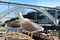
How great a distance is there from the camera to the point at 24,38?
7.99 ft

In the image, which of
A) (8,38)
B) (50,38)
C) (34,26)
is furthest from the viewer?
(50,38)

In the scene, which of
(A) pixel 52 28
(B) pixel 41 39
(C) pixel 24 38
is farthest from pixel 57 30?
(C) pixel 24 38

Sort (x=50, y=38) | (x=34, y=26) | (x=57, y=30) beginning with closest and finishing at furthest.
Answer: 1. (x=34, y=26)
2. (x=50, y=38)
3. (x=57, y=30)

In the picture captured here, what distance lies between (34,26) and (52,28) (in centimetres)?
350

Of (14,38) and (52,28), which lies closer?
(14,38)

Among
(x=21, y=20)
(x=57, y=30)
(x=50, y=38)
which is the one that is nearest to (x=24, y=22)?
(x=21, y=20)

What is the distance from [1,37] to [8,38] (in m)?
0.08

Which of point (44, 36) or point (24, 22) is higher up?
point (24, 22)

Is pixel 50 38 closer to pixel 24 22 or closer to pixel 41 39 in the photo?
pixel 41 39

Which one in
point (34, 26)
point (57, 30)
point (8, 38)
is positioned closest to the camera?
point (34, 26)

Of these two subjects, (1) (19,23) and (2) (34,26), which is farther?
(1) (19,23)

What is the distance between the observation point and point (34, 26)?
7.24ft

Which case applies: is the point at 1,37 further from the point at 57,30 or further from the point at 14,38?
the point at 57,30

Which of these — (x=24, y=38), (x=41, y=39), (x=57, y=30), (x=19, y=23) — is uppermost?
(x=19, y=23)
